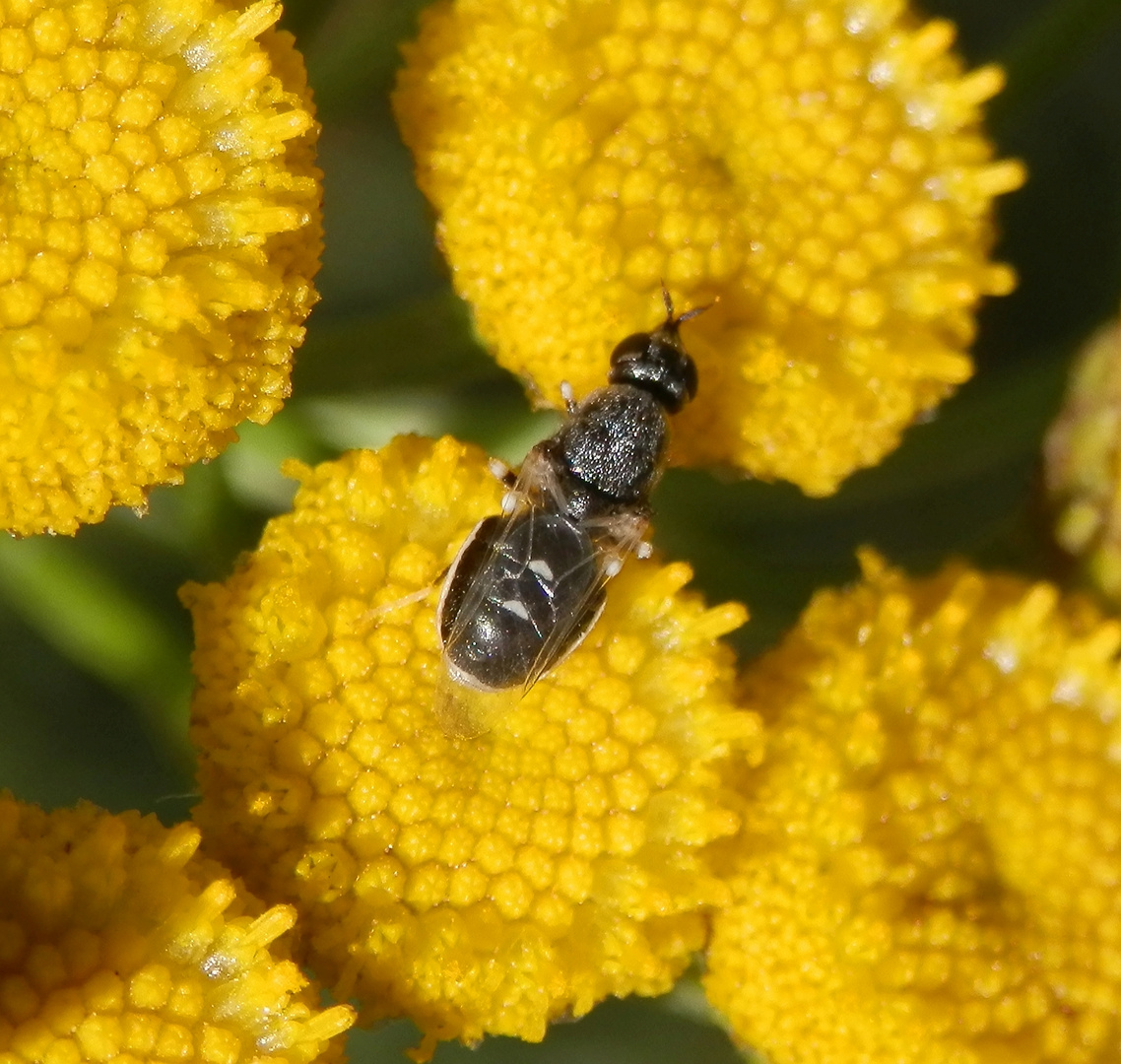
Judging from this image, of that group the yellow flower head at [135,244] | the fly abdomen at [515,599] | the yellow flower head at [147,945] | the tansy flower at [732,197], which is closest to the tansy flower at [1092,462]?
the tansy flower at [732,197]

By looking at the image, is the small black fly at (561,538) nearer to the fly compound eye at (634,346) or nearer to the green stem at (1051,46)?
the fly compound eye at (634,346)

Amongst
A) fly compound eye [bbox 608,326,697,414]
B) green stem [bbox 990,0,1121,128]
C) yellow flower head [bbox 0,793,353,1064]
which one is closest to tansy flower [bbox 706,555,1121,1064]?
fly compound eye [bbox 608,326,697,414]

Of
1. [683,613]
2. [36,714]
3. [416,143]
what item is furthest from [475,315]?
[36,714]

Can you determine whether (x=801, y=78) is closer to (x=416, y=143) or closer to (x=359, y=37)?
(x=416, y=143)

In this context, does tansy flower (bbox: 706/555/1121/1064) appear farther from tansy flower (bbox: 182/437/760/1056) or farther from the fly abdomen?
the fly abdomen

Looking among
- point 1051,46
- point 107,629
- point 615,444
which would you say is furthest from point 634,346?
point 1051,46

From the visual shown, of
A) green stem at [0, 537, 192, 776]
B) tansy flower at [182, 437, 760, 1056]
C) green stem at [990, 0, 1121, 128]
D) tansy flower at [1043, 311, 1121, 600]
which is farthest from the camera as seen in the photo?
green stem at [990, 0, 1121, 128]
